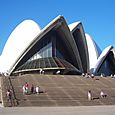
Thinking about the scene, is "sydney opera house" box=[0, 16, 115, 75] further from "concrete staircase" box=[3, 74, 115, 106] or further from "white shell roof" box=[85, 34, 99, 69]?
"concrete staircase" box=[3, 74, 115, 106]

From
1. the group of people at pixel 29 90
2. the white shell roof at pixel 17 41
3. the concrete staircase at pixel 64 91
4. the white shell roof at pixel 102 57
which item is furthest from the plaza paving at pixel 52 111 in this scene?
the white shell roof at pixel 102 57

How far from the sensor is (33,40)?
150 ft

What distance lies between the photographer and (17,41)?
169ft

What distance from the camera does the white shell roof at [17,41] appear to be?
4878 cm

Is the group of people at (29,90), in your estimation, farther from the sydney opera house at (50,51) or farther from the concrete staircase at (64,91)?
the sydney opera house at (50,51)

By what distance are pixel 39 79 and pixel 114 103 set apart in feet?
28.9

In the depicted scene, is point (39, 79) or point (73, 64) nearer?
point (39, 79)

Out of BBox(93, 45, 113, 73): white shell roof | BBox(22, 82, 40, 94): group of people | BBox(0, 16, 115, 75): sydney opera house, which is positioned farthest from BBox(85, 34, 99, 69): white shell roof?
BBox(22, 82, 40, 94): group of people

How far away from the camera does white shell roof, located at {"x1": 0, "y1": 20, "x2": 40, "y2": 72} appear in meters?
48.8

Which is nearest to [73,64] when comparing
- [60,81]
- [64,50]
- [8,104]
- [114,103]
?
[64,50]

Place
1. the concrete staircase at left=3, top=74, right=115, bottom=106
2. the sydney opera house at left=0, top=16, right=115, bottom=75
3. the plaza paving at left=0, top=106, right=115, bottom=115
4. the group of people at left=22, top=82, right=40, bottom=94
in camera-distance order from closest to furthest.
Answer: the plaza paving at left=0, top=106, right=115, bottom=115, the concrete staircase at left=3, top=74, right=115, bottom=106, the group of people at left=22, top=82, right=40, bottom=94, the sydney opera house at left=0, top=16, right=115, bottom=75

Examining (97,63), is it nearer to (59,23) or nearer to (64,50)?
(64,50)

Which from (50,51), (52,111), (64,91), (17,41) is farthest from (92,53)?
(52,111)

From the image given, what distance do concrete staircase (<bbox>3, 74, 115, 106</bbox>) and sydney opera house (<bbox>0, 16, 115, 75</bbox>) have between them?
1166 cm
